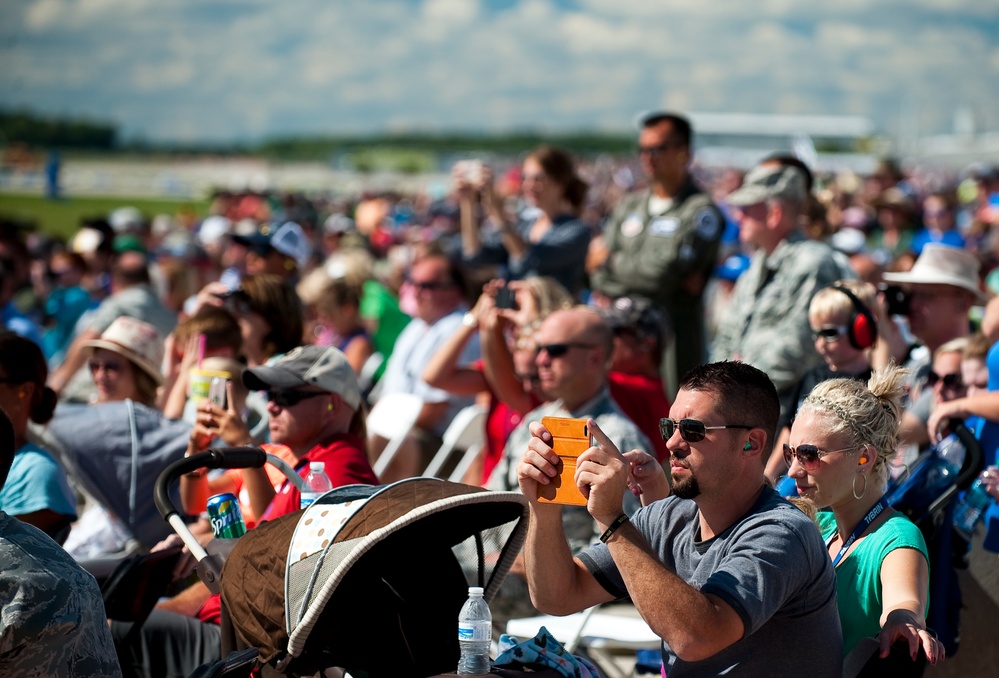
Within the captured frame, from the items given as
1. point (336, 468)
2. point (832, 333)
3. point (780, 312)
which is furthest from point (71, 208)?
point (832, 333)

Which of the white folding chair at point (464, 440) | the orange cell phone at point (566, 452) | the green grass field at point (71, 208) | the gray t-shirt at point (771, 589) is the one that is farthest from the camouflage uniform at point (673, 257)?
the green grass field at point (71, 208)

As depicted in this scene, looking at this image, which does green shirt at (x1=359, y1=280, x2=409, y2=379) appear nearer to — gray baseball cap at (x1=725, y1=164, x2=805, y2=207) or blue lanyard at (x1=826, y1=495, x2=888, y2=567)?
gray baseball cap at (x1=725, y1=164, x2=805, y2=207)

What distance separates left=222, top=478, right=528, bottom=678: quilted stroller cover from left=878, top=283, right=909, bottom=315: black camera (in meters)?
2.73

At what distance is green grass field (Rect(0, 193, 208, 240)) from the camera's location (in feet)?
124

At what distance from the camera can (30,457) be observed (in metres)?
4.33

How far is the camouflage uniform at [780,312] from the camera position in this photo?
202 inches

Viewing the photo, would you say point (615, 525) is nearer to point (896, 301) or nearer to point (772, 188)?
point (896, 301)

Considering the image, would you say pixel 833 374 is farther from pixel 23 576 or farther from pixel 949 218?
pixel 949 218

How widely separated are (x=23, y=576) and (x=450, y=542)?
3.73ft

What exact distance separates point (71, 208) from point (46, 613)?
46330mm

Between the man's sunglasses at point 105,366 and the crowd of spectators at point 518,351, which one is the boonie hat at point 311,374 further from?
the man's sunglasses at point 105,366

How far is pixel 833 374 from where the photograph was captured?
4508 millimetres

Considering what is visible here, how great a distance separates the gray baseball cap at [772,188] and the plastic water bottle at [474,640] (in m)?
3.21

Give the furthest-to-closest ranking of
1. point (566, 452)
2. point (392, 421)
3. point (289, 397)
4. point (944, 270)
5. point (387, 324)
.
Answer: point (387, 324) < point (392, 421) < point (944, 270) < point (289, 397) < point (566, 452)
